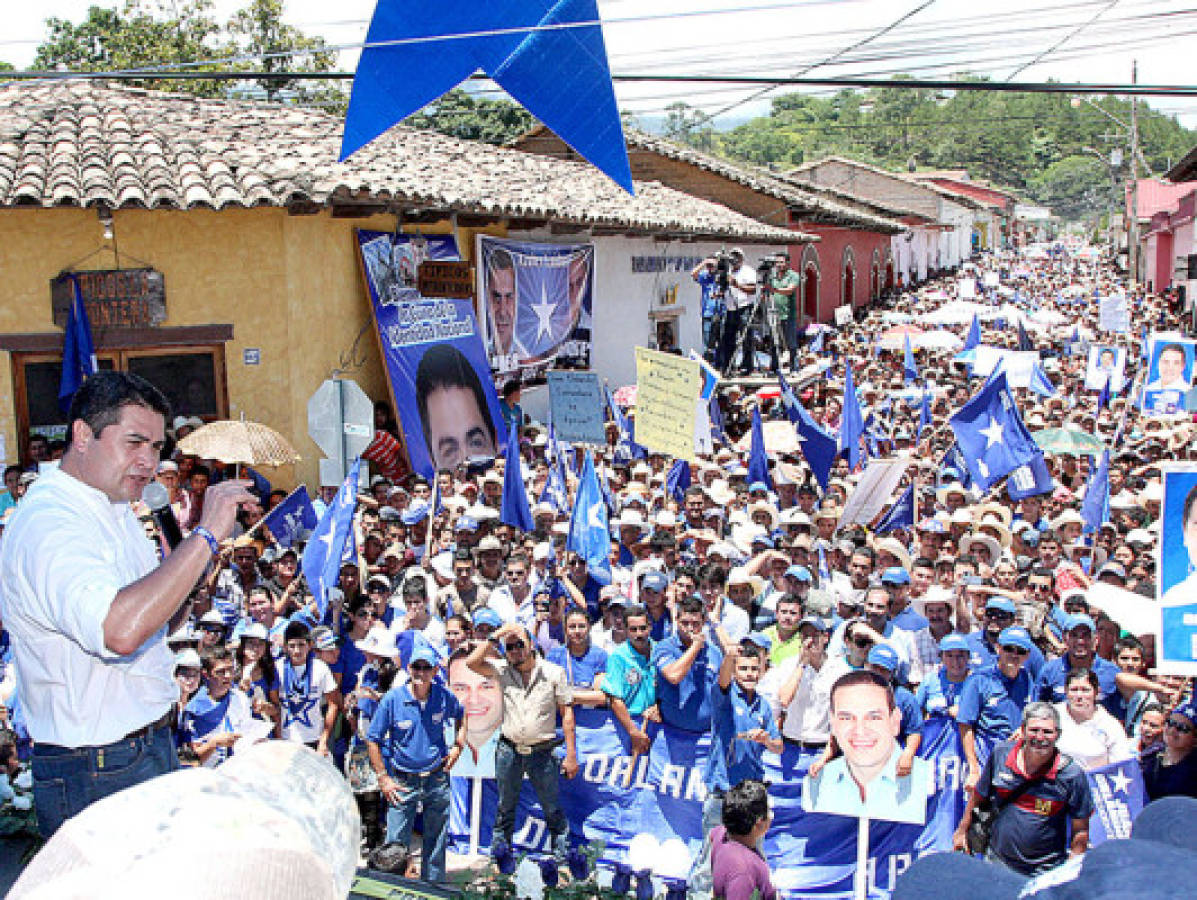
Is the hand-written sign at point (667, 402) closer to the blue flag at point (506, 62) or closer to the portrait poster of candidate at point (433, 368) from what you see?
the blue flag at point (506, 62)

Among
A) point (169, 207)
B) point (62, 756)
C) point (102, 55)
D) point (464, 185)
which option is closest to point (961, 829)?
point (62, 756)

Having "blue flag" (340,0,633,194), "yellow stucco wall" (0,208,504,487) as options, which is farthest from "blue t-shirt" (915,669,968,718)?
"yellow stucco wall" (0,208,504,487)

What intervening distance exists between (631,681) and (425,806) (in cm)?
128

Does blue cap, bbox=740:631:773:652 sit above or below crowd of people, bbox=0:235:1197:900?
above

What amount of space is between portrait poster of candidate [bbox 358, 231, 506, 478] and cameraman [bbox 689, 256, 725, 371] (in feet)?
23.4

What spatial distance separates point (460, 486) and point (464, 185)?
431cm

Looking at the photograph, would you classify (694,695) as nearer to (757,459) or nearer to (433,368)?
(757,459)

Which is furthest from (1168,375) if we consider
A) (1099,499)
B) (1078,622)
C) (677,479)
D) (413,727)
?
(413,727)

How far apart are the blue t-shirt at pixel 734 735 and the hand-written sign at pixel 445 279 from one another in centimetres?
817

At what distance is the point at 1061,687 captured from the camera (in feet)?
21.7

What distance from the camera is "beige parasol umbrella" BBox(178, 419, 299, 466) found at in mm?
10250

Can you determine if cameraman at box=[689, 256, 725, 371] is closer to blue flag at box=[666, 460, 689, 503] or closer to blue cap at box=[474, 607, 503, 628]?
blue flag at box=[666, 460, 689, 503]

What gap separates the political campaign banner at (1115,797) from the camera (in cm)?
568

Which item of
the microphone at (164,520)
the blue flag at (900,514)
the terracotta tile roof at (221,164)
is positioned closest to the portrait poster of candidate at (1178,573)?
the microphone at (164,520)
